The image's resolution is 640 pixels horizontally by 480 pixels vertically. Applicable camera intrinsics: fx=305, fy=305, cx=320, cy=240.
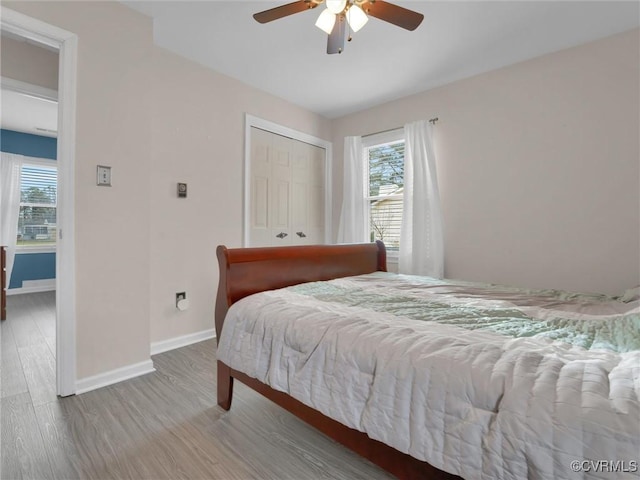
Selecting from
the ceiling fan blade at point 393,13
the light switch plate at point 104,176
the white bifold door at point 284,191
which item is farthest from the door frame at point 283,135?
the ceiling fan blade at point 393,13

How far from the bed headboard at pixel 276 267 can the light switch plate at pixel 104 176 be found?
3.22 ft

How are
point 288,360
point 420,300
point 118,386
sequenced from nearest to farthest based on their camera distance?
point 288,360 < point 420,300 < point 118,386

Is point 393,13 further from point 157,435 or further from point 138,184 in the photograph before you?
point 157,435

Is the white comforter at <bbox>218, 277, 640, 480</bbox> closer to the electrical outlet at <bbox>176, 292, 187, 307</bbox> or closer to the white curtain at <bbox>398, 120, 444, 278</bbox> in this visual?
the electrical outlet at <bbox>176, 292, 187, 307</bbox>

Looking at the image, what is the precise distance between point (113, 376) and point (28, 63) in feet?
7.74

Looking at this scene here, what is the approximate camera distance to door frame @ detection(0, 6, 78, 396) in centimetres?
182

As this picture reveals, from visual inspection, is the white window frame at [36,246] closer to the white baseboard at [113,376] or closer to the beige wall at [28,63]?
the beige wall at [28,63]

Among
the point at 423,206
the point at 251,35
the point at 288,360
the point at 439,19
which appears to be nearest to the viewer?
the point at 288,360

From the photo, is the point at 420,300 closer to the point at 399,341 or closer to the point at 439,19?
the point at 399,341

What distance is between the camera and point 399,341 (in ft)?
3.34

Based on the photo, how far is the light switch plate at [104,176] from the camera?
6.44ft

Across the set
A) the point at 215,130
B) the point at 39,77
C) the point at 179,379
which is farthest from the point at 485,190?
the point at 39,77

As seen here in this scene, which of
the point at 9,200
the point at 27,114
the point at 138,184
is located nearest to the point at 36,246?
the point at 9,200

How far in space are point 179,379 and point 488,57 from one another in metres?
3.56
